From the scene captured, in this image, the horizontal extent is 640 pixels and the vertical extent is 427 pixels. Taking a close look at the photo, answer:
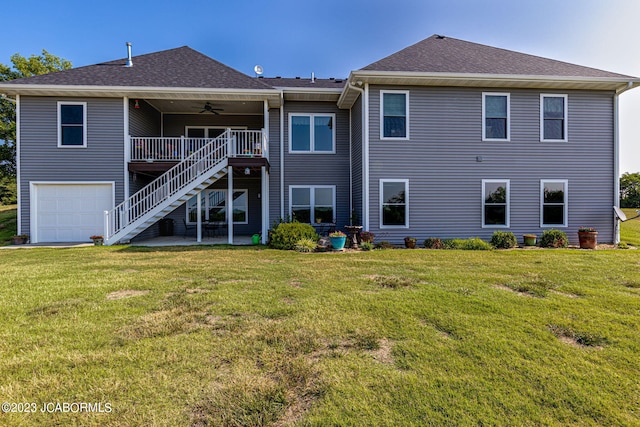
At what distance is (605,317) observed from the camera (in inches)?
140

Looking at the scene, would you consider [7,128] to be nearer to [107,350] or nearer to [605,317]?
[107,350]

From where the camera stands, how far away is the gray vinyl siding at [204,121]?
13070 mm

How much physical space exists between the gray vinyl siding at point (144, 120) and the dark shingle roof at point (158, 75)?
1008 millimetres

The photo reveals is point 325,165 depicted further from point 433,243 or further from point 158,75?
point 158,75

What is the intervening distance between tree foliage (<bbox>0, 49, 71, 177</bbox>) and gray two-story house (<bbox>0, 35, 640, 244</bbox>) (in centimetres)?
1033

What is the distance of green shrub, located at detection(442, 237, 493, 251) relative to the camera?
9.27 metres

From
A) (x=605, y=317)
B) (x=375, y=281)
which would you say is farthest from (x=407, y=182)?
(x=605, y=317)

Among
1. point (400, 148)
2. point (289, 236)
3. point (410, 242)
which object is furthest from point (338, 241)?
point (400, 148)

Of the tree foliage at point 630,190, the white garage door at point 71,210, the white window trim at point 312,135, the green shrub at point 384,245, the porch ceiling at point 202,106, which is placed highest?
the porch ceiling at point 202,106

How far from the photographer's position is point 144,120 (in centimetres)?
1177

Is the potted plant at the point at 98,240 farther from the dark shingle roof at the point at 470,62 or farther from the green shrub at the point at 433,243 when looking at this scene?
the green shrub at the point at 433,243

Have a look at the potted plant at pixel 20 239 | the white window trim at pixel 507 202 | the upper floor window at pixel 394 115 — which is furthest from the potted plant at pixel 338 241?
the potted plant at pixel 20 239

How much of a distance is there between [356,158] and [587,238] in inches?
307

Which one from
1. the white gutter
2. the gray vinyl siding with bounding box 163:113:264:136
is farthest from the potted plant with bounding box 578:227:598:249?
the gray vinyl siding with bounding box 163:113:264:136
